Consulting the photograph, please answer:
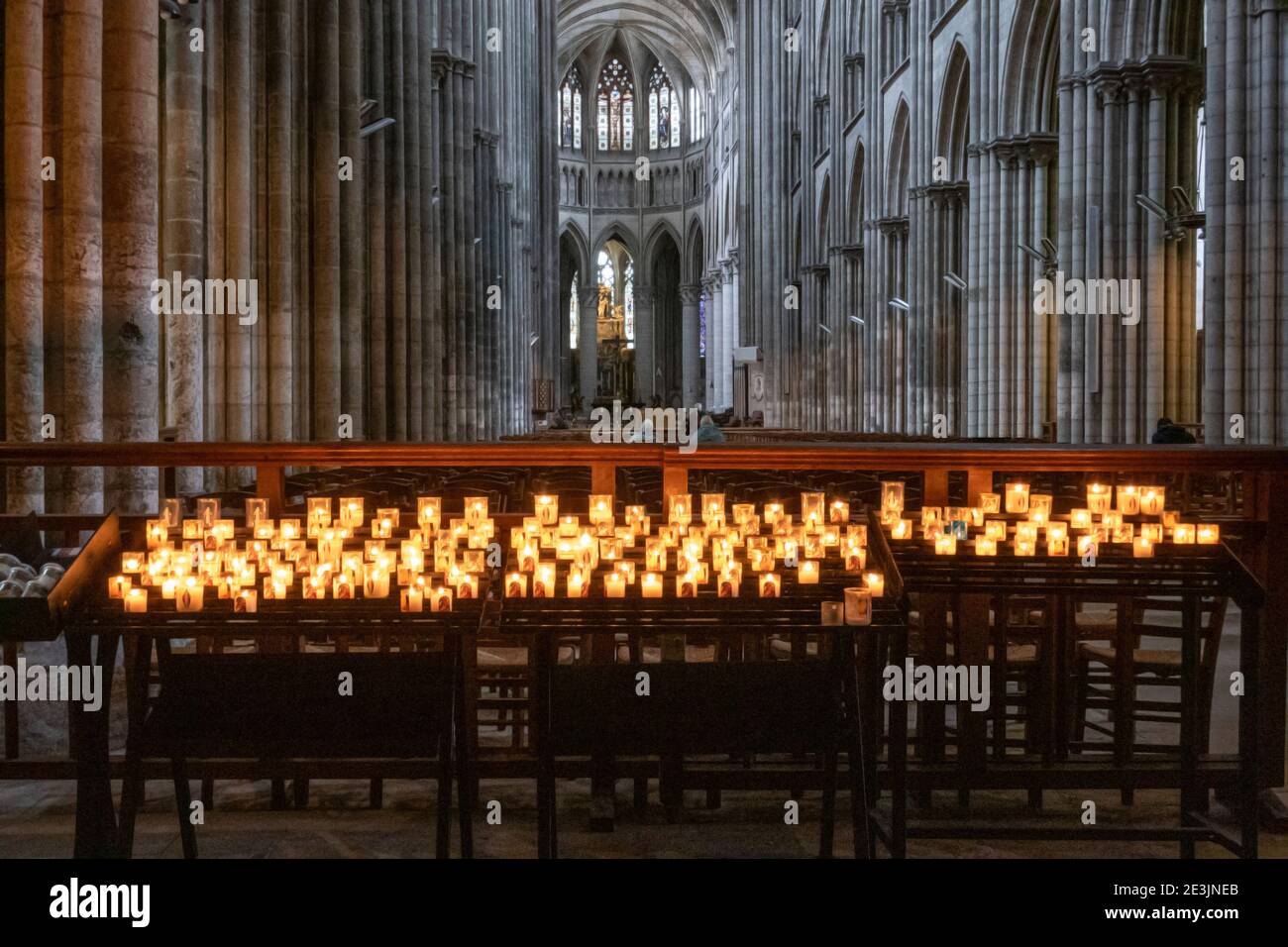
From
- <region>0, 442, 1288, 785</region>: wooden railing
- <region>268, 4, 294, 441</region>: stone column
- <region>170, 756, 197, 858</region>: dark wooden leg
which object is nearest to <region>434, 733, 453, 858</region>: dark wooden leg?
<region>170, 756, 197, 858</region>: dark wooden leg

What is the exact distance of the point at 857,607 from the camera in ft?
13.2

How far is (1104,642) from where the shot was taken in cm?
879

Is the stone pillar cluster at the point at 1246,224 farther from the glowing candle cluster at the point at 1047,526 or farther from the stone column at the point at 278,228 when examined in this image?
the stone column at the point at 278,228

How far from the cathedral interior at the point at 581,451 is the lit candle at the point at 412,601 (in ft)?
0.10

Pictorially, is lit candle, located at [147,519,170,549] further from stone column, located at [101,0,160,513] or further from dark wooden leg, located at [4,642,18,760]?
stone column, located at [101,0,160,513]

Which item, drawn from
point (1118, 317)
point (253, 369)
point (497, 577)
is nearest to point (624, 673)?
point (497, 577)

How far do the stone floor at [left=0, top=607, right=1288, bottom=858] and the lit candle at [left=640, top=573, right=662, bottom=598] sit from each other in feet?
4.83

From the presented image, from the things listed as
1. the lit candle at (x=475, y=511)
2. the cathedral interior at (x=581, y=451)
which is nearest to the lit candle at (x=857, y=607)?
the cathedral interior at (x=581, y=451)

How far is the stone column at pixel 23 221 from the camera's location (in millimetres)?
8938

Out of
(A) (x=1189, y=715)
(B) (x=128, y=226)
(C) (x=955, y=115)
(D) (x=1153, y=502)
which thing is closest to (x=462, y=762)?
(A) (x=1189, y=715)

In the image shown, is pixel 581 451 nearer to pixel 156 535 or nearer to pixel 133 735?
pixel 156 535

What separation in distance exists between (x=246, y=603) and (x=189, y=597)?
0.64 ft
